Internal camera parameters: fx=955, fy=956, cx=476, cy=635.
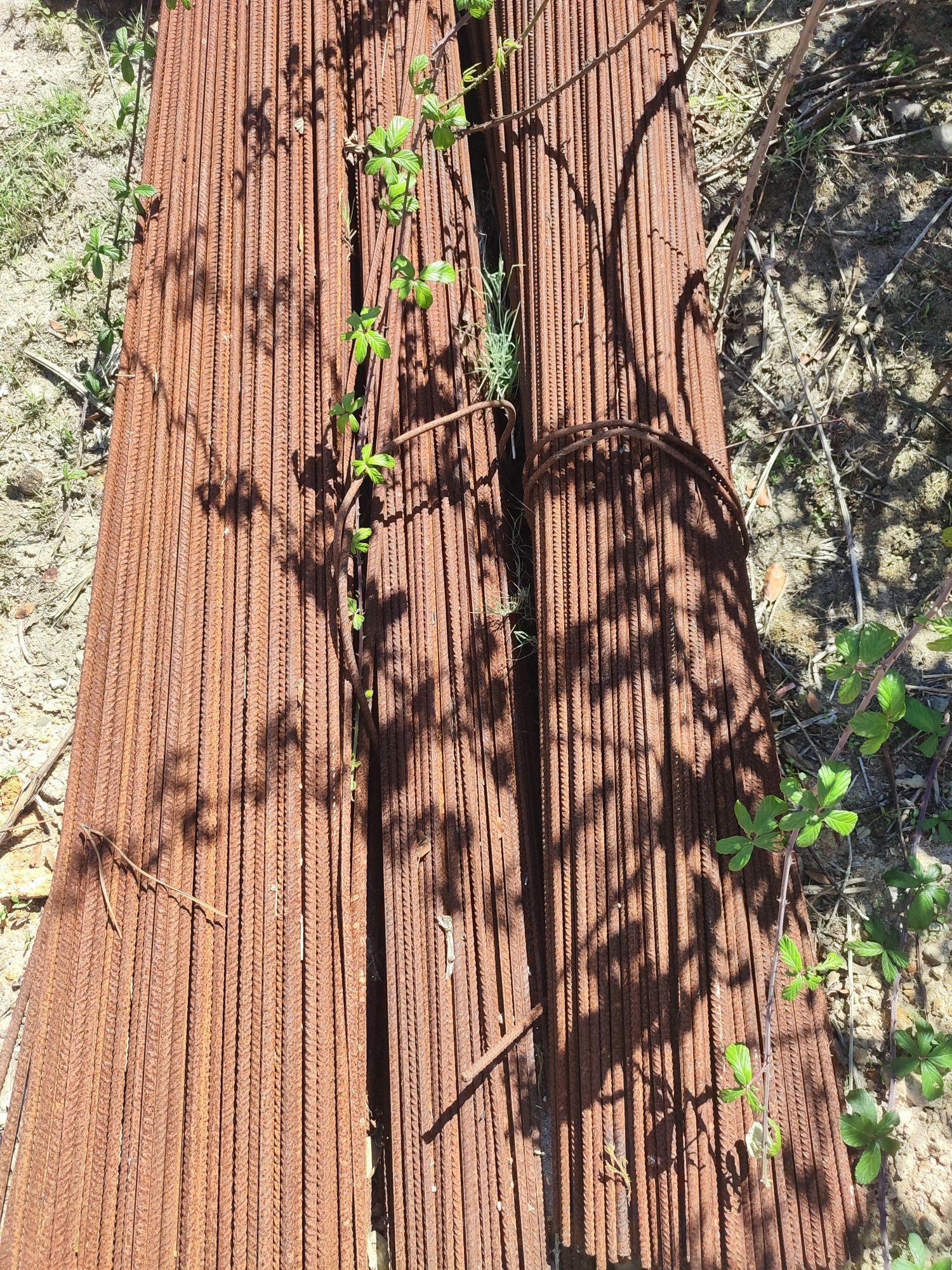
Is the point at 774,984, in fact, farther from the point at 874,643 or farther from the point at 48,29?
the point at 48,29

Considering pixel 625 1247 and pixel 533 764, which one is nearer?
pixel 625 1247

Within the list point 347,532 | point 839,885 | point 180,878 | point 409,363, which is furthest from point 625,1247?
point 409,363

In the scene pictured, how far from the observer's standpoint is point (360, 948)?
269cm

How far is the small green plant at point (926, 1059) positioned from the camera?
2420mm

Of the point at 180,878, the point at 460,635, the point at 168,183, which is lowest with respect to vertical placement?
the point at 180,878

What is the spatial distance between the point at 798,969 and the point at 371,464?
1.82 m

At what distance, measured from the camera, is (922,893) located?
258 centimetres

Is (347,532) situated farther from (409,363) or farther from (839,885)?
(839,885)

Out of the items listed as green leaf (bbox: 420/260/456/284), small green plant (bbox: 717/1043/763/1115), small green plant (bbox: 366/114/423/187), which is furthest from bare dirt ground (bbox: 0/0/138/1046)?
small green plant (bbox: 717/1043/763/1115)

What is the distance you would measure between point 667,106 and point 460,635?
1.86 metres

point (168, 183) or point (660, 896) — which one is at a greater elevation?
point (168, 183)

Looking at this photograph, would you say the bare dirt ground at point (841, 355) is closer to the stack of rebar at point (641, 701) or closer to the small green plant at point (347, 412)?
the stack of rebar at point (641, 701)

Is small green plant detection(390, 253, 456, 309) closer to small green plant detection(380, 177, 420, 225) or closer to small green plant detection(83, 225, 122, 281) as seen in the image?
small green plant detection(380, 177, 420, 225)

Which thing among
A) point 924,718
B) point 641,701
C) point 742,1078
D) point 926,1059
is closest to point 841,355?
point 924,718
